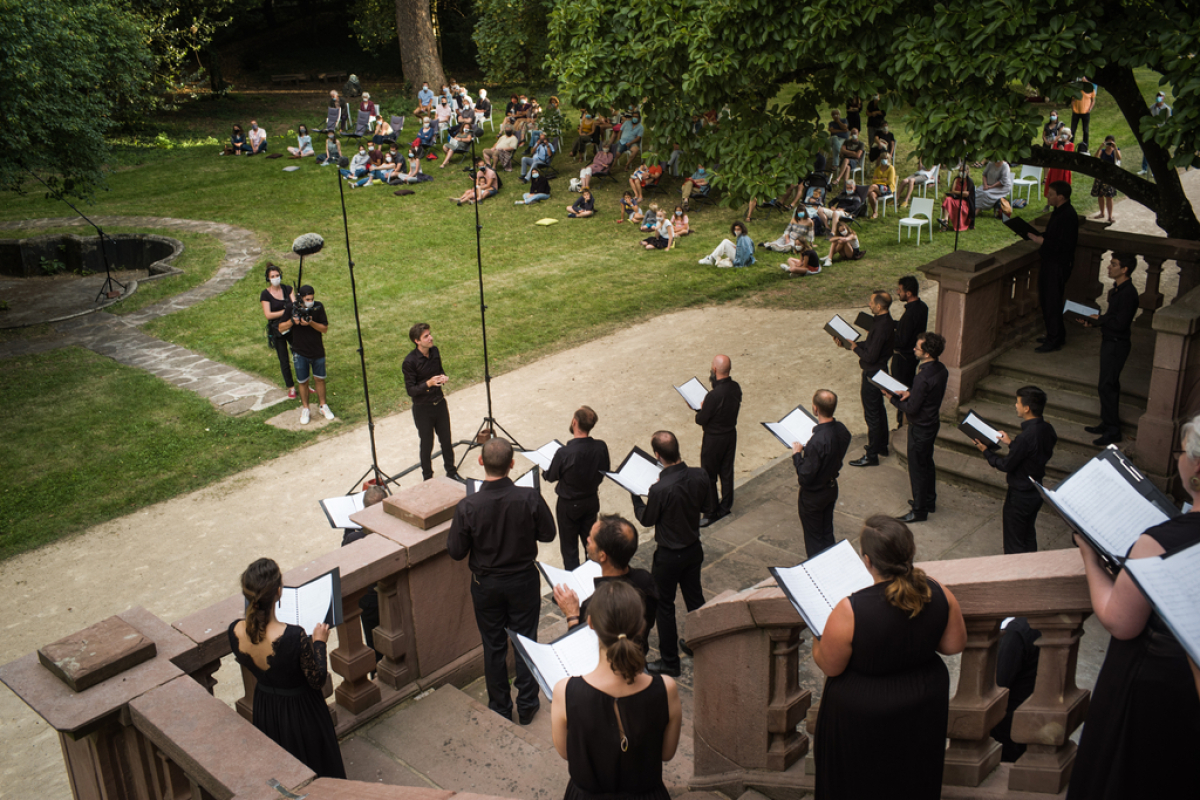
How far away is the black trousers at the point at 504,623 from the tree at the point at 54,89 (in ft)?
40.0

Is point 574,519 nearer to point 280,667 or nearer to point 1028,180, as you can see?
point 280,667

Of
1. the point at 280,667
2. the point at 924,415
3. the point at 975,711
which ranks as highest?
the point at 975,711

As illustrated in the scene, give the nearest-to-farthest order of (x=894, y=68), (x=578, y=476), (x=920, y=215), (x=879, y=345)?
(x=578, y=476) → (x=894, y=68) → (x=879, y=345) → (x=920, y=215)

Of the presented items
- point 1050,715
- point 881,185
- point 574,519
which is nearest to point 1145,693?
point 1050,715

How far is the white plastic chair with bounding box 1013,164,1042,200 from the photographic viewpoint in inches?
816

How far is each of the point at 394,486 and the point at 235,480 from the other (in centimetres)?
198

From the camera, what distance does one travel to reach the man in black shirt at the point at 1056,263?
10172 millimetres

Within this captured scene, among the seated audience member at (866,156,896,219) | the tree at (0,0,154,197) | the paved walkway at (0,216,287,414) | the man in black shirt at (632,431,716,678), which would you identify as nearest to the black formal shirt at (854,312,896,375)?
the man in black shirt at (632,431,716,678)

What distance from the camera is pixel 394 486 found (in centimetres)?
1067

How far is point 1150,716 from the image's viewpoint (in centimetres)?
295

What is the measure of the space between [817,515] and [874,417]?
251 cm

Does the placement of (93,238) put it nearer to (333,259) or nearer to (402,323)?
(333,259)

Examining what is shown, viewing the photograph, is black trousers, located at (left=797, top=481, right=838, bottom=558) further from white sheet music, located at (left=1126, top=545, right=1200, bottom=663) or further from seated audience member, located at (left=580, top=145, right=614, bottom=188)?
seated audience member, located at (left=580, top=145, right=614, bottom=188)

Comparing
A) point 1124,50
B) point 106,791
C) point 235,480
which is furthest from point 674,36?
point 106,791
